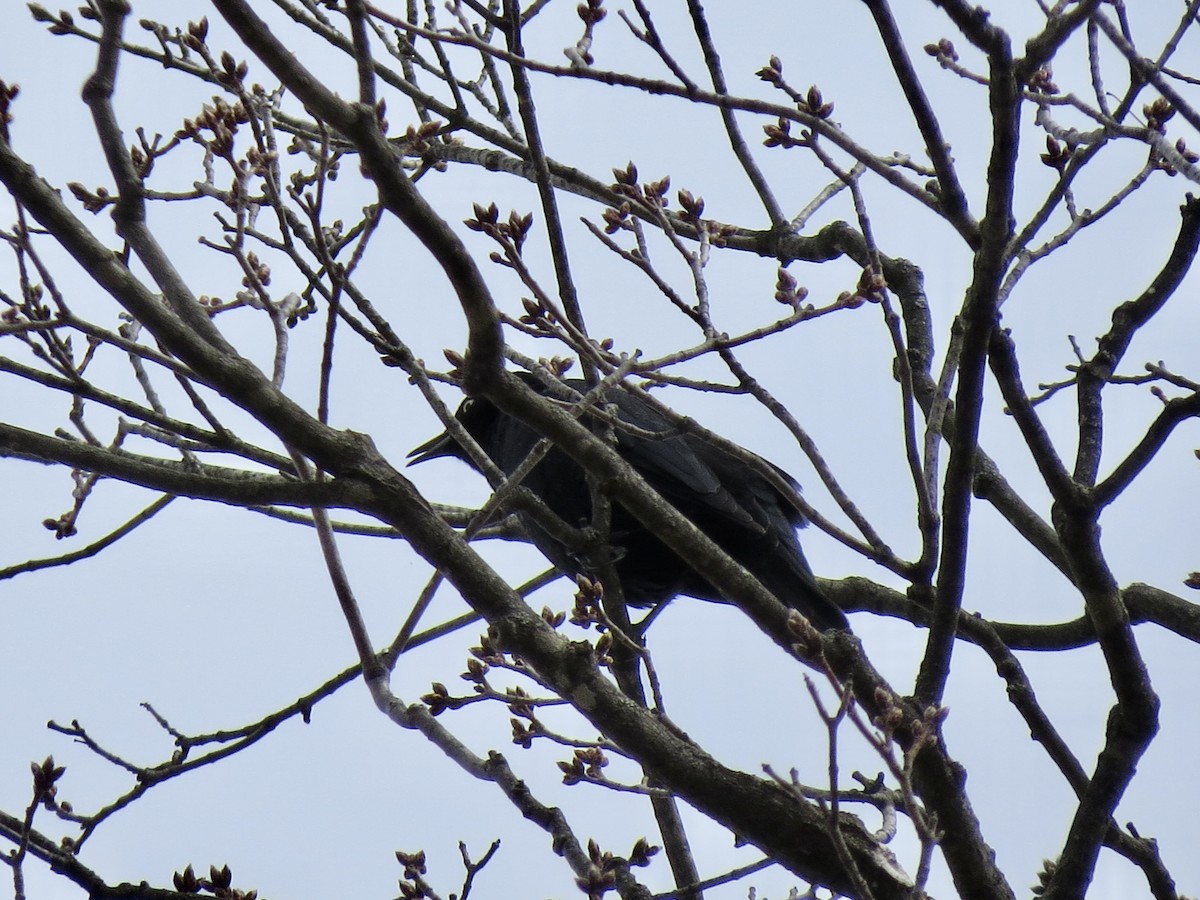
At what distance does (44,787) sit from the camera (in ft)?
11.4

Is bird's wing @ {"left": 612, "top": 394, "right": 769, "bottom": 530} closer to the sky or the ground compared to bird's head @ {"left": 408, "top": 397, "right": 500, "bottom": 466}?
closer to the ground

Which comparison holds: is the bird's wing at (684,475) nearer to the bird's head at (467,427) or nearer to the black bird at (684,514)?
the black bird at (684,514)

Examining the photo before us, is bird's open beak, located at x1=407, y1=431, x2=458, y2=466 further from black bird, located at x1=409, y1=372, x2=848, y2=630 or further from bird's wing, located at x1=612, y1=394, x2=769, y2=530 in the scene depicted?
bird's wing, located at x1=612, y1=394, x2=769, y2=530

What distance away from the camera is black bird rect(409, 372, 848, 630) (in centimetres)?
500

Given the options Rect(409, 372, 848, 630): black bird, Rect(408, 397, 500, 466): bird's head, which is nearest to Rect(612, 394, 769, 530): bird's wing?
Rect(409, 372, 848, 630): black bird

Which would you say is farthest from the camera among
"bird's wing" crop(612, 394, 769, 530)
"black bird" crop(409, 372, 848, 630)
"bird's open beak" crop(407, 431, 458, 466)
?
"bird's open beak" crop(407, 431, 458, 466)

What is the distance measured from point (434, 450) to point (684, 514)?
1.36 meters

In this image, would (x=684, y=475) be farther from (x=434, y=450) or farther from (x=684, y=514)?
(x=434, y=450)

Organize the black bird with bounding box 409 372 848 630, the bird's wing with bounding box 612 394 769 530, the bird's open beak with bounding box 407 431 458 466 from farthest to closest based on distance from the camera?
the bird's open beak with bounding box 407 431 458 466 < the bird's wing with bounding box 612 394 769 530 < the black bird with bounding box 409 372 848 630

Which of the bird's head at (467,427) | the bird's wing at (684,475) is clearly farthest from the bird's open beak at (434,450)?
the bird's wing at (684,475)

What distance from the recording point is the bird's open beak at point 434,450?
235 inches

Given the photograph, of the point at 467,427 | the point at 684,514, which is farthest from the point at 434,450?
the point at 684,514

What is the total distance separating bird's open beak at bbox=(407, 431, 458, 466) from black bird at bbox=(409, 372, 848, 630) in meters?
0.38

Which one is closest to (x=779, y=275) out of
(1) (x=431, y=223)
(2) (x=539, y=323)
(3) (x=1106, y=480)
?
(2) (x=539, y=323)
